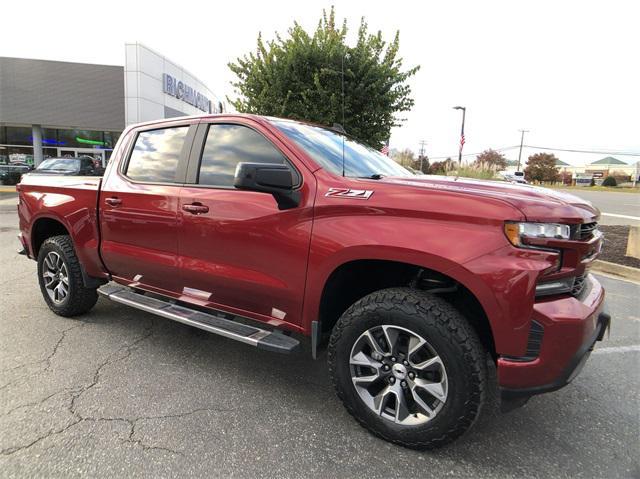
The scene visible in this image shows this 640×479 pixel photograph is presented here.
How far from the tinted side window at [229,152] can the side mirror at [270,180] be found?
1.12 feet

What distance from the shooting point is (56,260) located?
432 cm

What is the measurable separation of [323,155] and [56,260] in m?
3.05

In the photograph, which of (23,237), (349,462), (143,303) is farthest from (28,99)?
(349,462)

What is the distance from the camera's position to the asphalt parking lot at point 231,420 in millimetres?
2289

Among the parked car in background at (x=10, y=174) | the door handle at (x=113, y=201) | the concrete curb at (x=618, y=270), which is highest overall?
the door handle at (x=113, y=201)

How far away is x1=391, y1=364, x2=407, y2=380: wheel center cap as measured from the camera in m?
2.41

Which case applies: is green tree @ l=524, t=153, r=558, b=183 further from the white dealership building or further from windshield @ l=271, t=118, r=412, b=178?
windshield @ l=271, t=118, r=412, b=178

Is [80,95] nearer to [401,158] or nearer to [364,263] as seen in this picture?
[401,158]

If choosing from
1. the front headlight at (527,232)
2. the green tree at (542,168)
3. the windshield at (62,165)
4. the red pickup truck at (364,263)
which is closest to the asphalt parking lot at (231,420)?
the red pickup truck at (364,263)

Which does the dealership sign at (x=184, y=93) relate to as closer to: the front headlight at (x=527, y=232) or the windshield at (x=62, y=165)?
the windshield at (x=62, y=165)

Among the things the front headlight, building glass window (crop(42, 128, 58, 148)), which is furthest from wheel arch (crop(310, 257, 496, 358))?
building glass window (crop(42, 128, 58, 148))

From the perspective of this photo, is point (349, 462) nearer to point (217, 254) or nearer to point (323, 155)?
point (217, 254)

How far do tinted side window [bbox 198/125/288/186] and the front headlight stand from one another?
1.53 metres

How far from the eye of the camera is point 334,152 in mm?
3166
